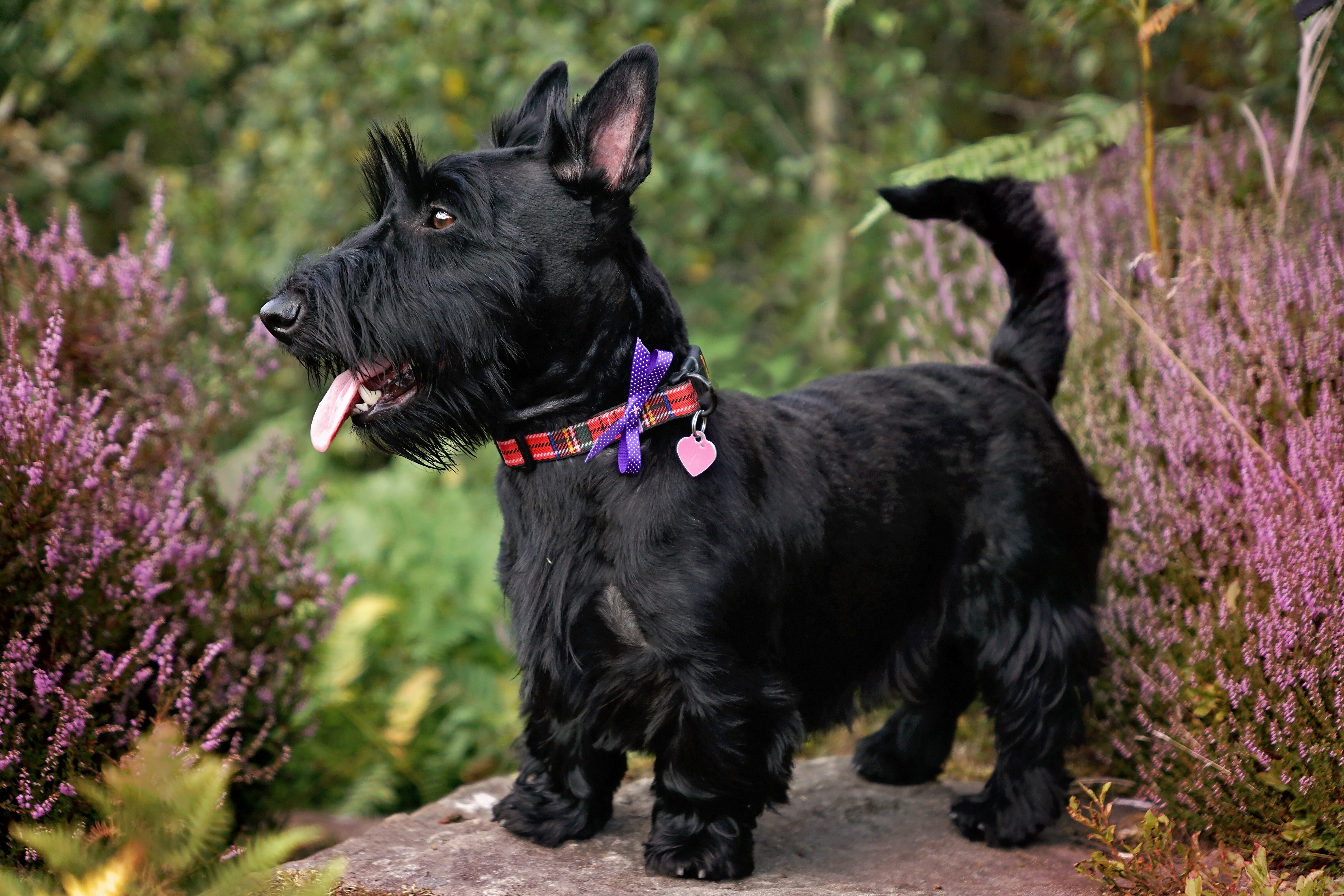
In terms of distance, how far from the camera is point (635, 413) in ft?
7.29

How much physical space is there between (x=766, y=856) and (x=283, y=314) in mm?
1655

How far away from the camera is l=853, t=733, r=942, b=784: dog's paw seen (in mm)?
3098

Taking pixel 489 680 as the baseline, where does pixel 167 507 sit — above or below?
above

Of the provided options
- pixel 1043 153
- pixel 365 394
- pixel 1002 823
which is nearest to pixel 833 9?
pixel 1043 153

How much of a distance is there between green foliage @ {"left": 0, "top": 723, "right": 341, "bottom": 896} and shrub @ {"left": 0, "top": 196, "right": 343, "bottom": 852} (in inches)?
16.0

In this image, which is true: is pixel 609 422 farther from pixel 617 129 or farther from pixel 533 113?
pixel 533 113

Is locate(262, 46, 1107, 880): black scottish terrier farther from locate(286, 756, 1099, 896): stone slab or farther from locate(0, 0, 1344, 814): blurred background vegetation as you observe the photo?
locate(0, 0, 1344, 814): blurred background vegetation

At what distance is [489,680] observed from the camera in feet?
14.0

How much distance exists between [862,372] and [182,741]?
1.93 meters

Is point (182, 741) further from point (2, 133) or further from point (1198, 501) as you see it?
point (2, 133)

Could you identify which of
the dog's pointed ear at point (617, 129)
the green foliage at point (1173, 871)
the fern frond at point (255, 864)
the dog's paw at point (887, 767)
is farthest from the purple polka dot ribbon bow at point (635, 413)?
the dog's paw at point (887, 767)

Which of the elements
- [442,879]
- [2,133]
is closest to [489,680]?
[442,879]

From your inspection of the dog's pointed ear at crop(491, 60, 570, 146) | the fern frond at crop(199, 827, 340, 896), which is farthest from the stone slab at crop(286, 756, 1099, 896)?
the dog's pointed ear at crop(491, 60, 570, 146)

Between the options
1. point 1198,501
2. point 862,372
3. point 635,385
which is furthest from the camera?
point 862,372
